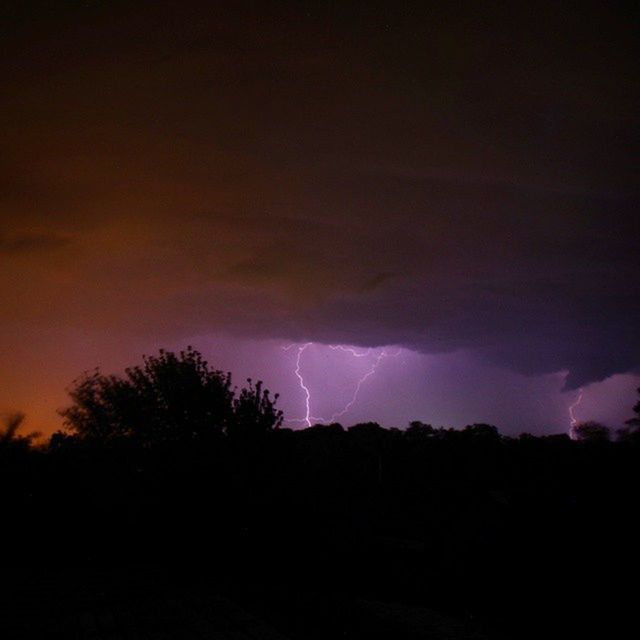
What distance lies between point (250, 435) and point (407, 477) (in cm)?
2211

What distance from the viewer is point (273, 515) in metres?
14.0

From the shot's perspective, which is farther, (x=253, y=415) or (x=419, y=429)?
(x=419, y=429)

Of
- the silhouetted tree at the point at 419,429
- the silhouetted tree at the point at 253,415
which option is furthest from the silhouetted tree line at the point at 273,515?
the silhouetted tree at the point at 419,429

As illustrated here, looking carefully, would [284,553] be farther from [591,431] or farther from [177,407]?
[591,431]

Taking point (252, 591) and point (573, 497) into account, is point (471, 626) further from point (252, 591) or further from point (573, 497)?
point (252, 591)

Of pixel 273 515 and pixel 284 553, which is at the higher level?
pixel 273 515

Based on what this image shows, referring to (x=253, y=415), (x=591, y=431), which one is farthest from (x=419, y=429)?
(x=253, y=415)

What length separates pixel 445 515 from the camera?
2289 cm

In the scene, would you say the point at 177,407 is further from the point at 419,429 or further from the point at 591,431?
the point at 419,429

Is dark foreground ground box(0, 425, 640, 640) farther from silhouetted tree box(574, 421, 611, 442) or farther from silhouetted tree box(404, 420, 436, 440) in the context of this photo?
silhouetted tree box(404, 420, 436, 440)

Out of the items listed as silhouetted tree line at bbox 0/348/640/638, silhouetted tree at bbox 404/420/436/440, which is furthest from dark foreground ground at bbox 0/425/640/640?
silhouetted tree at bbox 404/420/436/440

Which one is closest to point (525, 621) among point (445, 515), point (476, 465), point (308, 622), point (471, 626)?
point (471, 626)

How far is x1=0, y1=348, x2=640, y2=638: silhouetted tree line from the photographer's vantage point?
1116cm

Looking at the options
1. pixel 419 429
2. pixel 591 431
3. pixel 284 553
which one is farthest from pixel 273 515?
pixel 419 429
